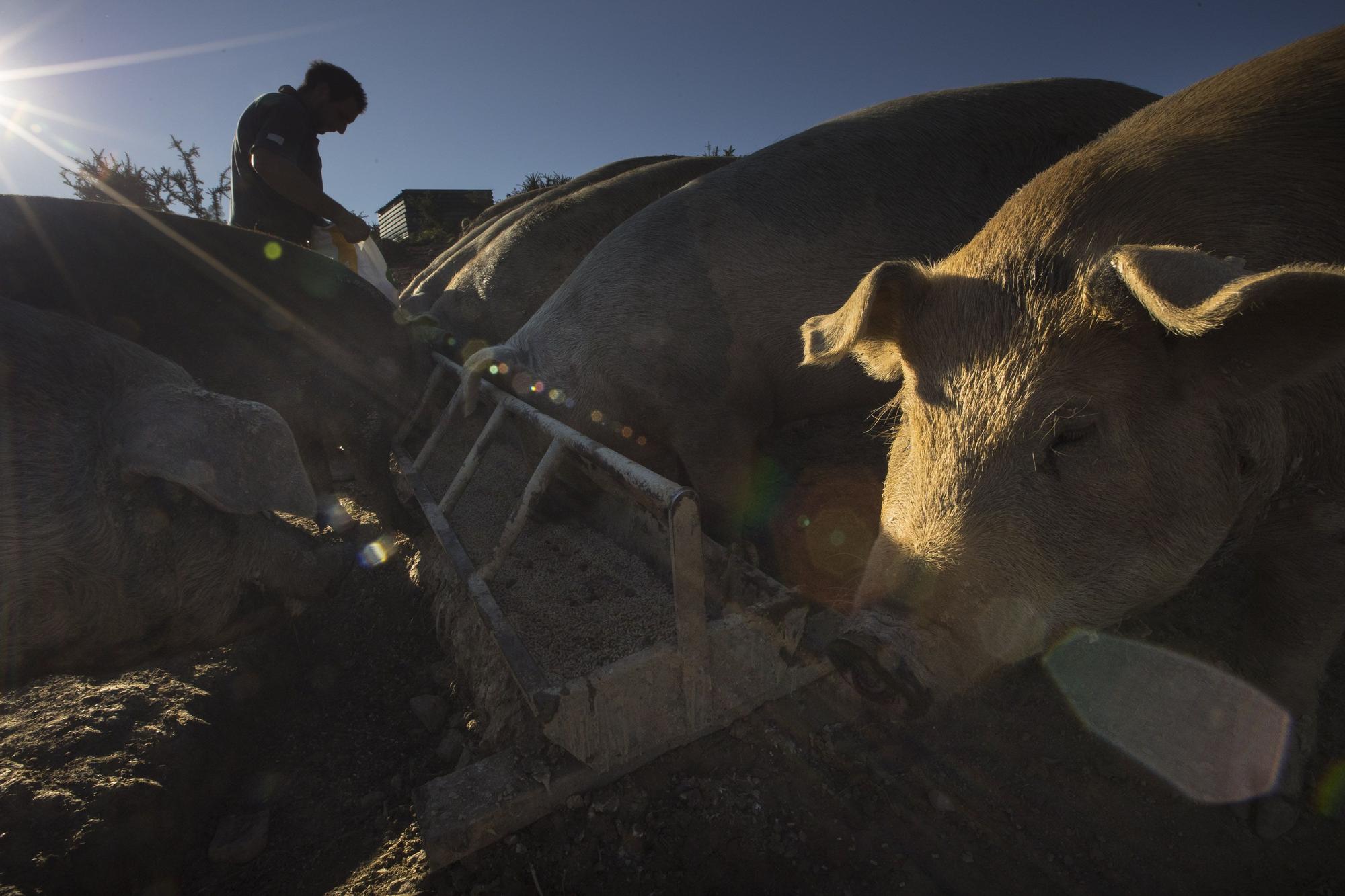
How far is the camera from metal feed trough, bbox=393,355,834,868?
1867mm

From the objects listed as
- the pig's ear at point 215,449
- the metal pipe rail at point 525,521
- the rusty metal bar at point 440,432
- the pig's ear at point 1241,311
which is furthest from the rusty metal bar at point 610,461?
the pig's ear at point 1241,311

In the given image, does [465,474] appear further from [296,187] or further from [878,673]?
[296,187]

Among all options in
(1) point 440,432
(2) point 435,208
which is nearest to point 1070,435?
(1) point 440,432

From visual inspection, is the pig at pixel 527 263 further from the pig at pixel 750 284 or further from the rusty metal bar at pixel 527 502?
the rusty metal bar at pixel 527 502

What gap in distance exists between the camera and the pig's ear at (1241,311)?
1.22m

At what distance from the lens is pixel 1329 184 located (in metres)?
1.76

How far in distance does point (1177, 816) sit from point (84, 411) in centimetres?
380

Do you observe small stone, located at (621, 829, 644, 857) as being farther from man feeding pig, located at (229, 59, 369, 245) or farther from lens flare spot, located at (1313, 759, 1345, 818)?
man feeding pig, located at (229, 59, 369, 245)

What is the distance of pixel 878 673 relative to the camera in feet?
5.43

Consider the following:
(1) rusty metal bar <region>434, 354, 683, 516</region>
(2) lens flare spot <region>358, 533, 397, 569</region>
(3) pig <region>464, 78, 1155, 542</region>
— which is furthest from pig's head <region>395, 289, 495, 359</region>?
(1) rusty metal bar <region>434, 354, 683, 516</region>

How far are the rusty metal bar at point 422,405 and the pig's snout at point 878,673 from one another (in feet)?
11.3

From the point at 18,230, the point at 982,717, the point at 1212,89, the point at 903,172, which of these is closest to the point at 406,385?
the point at 18,230

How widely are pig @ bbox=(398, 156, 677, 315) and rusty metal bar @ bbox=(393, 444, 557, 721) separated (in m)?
3.28

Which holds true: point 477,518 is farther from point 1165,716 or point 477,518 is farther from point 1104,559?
point 1165,716
